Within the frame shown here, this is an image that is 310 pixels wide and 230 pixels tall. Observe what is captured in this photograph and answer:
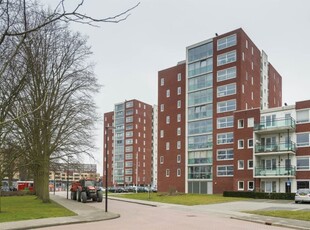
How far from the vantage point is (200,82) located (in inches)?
2635

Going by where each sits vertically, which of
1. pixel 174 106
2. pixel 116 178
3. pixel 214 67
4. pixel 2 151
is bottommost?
pixel 116 178

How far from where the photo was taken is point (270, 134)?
50906 millimetres

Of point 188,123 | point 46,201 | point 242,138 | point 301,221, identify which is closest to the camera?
point 301,221

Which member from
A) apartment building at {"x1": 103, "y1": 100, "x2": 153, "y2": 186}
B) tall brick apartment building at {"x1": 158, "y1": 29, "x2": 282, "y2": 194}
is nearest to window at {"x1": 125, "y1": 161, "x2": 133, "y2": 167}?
apartment building at {"x1": 103, "y1": 100, "x2": 153, "y2": 186}

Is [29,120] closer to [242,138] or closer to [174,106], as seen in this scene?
[242,138]

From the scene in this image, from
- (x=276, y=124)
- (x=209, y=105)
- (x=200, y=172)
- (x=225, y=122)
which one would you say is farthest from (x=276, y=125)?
(x=200, y=172)

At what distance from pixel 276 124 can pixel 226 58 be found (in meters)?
17.7

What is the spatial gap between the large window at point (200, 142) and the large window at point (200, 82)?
8325mm

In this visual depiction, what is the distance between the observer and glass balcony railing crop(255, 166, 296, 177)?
47019mm

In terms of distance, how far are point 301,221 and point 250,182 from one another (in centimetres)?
3332

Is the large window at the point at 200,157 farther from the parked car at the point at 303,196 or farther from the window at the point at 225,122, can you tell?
the parked car at the point at 303,196

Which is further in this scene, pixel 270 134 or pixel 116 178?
pixel 116 178

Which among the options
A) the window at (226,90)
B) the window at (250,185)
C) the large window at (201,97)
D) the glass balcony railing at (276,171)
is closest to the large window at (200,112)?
the large window at (201,97)

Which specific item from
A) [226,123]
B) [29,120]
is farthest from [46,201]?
[226,123]
